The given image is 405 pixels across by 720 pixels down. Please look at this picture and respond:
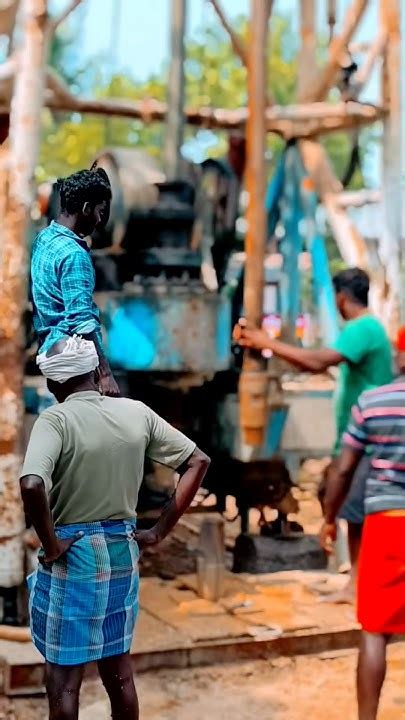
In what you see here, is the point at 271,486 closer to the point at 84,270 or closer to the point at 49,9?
the point at 49,9

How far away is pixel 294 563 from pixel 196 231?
7.02 feet

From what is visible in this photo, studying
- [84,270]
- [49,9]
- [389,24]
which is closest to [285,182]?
[389,24]

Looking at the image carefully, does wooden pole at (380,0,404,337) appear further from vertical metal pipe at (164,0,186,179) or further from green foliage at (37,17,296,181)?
green foliage at (37,17,296,181)

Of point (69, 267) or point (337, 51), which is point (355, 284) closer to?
point (337, 51)

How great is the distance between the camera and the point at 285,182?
8.08 meters

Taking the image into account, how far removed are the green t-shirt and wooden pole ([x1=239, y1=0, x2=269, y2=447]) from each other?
49cm

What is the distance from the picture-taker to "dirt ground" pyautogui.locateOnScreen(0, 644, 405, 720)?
4.55m

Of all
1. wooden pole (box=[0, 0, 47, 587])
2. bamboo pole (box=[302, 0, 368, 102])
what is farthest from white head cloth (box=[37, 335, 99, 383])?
bamboo pole (box=[302, 0, 368, 102])

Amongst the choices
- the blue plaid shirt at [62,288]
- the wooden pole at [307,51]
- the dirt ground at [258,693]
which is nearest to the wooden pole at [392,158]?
the wooden pole at [307,51]

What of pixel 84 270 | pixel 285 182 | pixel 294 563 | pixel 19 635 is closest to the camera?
pixel 84 270

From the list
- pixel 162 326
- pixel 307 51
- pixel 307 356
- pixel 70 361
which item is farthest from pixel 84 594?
pixel 307 51

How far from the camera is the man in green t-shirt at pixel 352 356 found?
17.9 ft

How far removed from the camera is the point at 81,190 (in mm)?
3166

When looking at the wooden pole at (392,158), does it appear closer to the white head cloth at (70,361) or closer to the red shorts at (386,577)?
the red shorts at (386,577)
